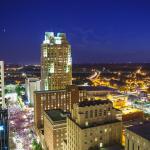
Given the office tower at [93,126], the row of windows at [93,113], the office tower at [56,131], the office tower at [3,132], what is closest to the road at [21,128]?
the office tower at [56,131]

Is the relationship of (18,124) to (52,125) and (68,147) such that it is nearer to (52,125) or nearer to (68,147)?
(52,125)

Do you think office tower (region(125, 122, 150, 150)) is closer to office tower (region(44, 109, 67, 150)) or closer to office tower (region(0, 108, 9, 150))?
office tower (region(0, 108, 9, 150))

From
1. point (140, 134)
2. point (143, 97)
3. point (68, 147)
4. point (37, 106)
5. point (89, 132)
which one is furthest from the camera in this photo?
point (143, 97)

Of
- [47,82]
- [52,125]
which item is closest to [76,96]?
[47,82]

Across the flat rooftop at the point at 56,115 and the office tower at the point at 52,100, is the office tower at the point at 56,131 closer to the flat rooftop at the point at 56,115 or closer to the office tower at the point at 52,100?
the flat rooftop at the point at 56,115

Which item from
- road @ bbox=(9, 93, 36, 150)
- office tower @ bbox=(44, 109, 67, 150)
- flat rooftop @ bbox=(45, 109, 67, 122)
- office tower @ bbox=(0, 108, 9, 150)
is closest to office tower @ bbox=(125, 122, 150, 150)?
office tower @ bbox=(0, 108, 9, 150)
